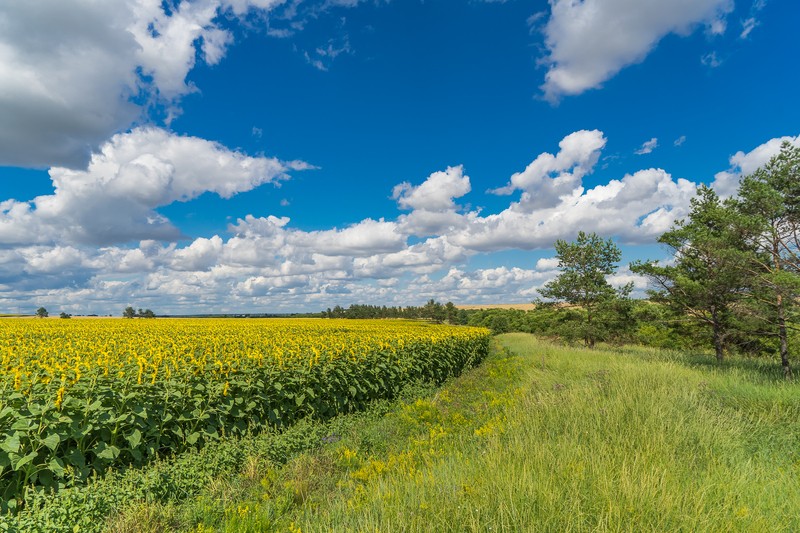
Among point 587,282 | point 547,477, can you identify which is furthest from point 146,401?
point 587,282

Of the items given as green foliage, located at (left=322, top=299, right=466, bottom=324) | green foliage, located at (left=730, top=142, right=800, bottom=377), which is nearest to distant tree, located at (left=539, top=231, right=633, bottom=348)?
green foliage, located at (left=730, top=142, right=800, bottom=377)

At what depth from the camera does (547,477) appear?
11.8ft

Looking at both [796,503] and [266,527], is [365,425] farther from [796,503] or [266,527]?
[796,503]

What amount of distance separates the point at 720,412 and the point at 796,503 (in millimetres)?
4678

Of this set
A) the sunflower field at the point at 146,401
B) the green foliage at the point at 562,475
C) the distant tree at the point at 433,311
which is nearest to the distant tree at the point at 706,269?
the green foliage at the point at 562,475

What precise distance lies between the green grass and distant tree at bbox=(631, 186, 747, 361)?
863 centimetres

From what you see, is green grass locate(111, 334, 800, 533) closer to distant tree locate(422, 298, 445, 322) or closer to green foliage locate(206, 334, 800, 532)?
green foliage locate(206, 334, 800, 532)

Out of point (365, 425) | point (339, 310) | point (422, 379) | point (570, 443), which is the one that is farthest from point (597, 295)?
point (339, 310)

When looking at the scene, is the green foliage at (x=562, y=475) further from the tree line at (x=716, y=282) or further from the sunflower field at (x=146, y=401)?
the tree line at (x=716, y=282)

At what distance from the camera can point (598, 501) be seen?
10.5ft

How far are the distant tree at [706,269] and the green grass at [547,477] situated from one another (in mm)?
8634

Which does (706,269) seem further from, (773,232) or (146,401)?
(146,401)

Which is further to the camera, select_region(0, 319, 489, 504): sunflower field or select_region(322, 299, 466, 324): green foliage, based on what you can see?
select_region(322, 299, 466, 324): green foliage

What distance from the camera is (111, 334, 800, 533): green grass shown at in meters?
3.08
